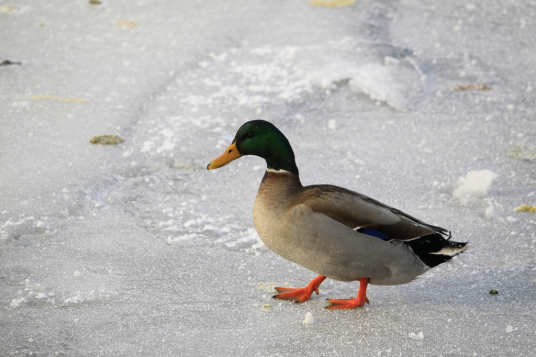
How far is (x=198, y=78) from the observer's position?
5.17 metres

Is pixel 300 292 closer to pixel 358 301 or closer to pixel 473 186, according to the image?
pixel 358 301

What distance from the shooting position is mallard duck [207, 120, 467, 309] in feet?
9.32

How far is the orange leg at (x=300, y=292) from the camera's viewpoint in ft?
9.95

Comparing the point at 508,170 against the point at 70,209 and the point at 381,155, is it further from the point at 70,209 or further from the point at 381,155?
the point at 70,209

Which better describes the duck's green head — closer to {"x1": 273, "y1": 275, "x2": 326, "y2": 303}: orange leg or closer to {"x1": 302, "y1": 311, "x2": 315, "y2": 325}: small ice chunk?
{"x1": 273, "y1": 275, "x2": 326, "y2": 303}: orange leg

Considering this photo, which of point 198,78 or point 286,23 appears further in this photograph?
point 286,23

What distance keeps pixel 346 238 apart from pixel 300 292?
1.35ft

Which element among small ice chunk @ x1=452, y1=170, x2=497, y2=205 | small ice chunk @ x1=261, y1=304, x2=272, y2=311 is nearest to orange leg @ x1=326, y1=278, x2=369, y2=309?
small ice chunk @ x1=261, y1=304, x2=272, y2=311

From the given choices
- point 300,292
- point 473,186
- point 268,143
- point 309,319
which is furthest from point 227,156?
point 473,186

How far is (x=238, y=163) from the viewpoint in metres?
4.38

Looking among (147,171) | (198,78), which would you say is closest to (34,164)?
(147,171)

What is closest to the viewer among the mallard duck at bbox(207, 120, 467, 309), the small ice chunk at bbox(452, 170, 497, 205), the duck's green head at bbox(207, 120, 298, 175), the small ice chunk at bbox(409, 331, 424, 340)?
the small ice chunk at bbox(409, 331, 424, 340)

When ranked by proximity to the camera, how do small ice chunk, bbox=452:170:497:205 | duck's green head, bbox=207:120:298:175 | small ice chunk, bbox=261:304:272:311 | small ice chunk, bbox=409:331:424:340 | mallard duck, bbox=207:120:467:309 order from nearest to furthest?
small ice chunk, bbox=409:331:424:340 → mallard duck, bbox=207:120:467:309 → small ice chunk, bbox=261:304:272:311 → duck's green head, bbox=207:120:298:175 → small ice chunk, bbox=452:170:497:205

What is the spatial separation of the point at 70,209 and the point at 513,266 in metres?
2.41
